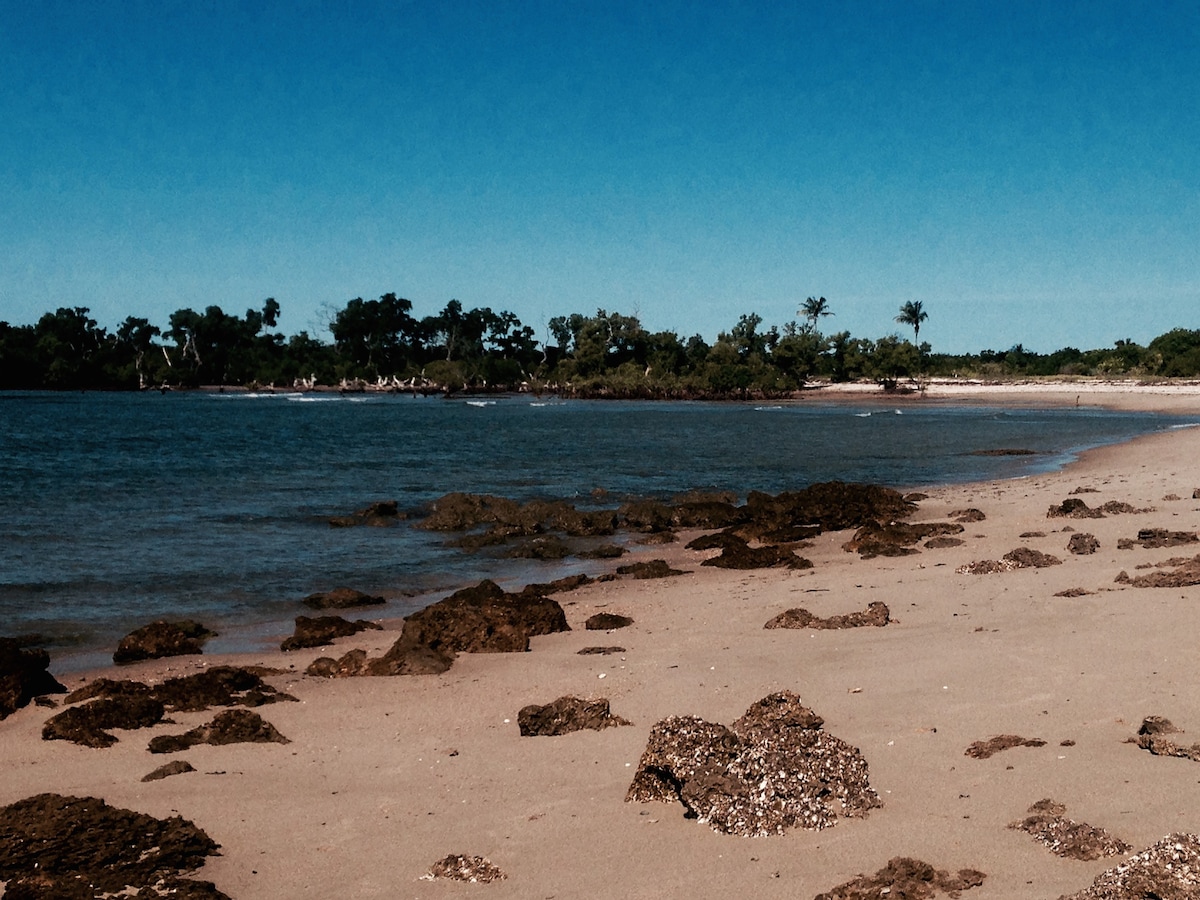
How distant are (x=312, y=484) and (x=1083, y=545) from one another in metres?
23.9

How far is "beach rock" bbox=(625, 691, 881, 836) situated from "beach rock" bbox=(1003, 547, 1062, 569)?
7.87m

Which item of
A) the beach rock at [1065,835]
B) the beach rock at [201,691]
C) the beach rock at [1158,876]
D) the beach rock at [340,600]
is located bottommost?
the beach rock at [340,600]

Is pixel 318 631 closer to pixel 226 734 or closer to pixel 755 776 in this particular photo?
pixel 226 734

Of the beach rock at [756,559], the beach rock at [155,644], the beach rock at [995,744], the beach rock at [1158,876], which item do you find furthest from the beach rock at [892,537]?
the beach rock at [1158,876]

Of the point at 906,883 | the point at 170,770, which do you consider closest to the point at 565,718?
the point at 170,770

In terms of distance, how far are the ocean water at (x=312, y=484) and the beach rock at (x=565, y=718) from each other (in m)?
5.46

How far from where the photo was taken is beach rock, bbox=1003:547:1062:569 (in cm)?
1304

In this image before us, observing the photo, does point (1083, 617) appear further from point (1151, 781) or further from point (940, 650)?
point (1151, 781)

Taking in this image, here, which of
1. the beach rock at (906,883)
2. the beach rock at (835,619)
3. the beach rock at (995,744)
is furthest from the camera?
the beach rock at (835,619)

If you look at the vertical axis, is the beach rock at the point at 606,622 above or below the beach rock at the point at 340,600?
above

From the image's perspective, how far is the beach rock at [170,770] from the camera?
7.18 m

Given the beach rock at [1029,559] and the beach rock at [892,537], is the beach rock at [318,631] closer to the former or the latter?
the beach rock at [892,537]

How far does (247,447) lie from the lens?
51.1m

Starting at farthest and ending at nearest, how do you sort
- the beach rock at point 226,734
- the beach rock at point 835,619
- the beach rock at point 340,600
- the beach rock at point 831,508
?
the beach rock at point 831,508 < the beach rock at point 340,600 < the beach rock at point 835,619 < the beach rock at point 226,734
